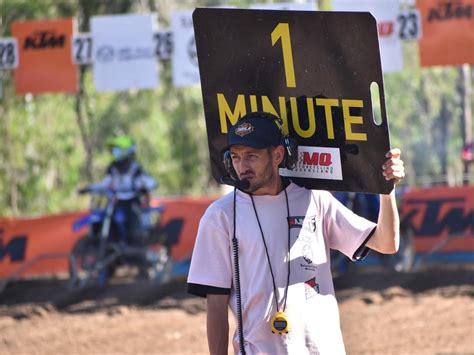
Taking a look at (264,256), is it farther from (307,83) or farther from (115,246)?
(115,246)

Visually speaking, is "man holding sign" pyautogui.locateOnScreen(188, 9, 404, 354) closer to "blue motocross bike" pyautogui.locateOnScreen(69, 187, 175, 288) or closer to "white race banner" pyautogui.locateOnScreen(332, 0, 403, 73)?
"white race banner" pyautogui.locateOnScreen(332, 0, 403, 73)

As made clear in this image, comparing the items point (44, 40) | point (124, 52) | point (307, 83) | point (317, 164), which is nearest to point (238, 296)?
point (317, 164)

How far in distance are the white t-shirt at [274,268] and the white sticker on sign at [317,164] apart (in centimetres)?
10

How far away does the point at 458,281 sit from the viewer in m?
13.4

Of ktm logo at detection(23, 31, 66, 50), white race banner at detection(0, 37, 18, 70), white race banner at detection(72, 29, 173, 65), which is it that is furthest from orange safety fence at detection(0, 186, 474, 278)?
ktm logo at detection(23, 31, 66, 50)

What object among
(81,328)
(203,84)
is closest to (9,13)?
(81,328)

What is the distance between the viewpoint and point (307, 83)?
457 centimetres

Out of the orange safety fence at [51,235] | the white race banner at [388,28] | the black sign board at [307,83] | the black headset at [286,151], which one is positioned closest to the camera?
the black sign board at [307,83]

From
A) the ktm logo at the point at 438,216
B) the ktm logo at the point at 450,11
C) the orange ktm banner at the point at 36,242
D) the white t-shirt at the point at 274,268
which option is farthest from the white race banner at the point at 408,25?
the white t-shirt at the point at 274,268

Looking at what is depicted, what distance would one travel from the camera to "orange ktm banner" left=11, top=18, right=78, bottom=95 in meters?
15.5

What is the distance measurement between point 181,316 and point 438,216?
4.20 metres

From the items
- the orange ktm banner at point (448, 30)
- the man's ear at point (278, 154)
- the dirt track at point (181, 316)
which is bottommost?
the dirt track at point (181, 316)

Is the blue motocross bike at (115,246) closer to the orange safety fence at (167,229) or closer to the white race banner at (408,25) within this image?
the orange safety fence at (167,229)

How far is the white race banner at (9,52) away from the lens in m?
15.6
